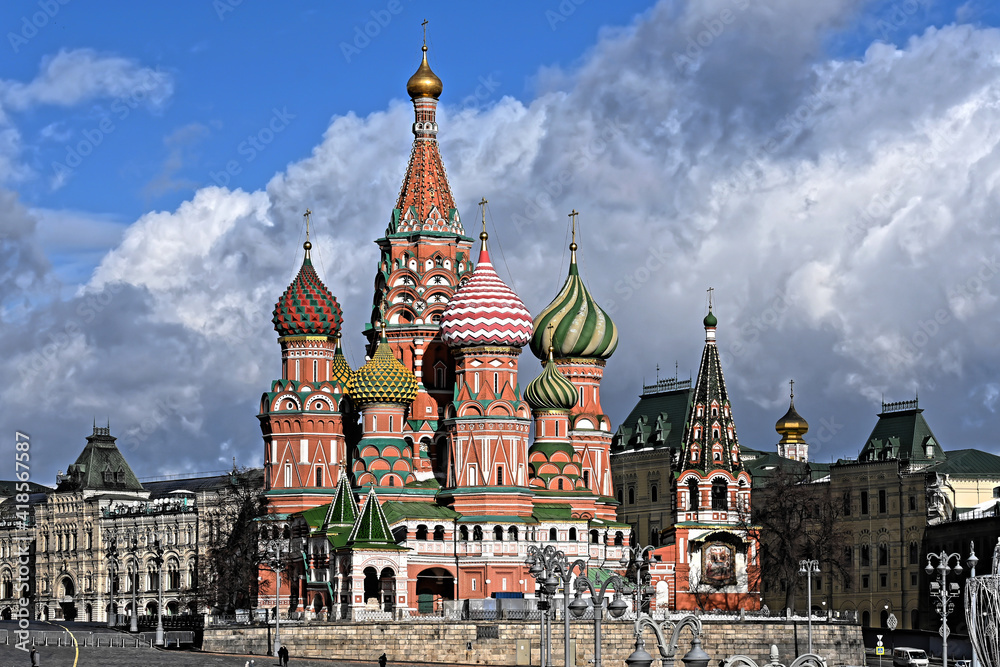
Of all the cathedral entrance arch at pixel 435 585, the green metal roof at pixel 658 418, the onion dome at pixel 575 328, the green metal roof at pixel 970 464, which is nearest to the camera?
the cathedral entrance arch at pixel 435 585

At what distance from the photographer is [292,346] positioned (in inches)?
3435

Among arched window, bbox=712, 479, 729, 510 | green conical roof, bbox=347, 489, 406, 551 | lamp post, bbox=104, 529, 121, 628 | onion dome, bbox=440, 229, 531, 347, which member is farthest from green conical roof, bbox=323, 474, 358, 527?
lamp post, bbox=104, 529, 121, 628

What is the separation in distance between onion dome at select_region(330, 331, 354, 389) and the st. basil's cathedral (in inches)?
5.1

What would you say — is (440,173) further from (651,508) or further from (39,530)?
(39,530)

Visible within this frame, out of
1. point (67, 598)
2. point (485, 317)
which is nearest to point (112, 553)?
point (67, 598)

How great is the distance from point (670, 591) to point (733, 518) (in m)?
4.83

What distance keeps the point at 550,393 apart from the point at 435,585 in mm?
Result: 12224

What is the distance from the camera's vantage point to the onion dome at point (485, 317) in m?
85.9

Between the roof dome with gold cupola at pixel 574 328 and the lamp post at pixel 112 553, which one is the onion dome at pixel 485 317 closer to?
the roof dome with gold cupola at pixel 574 328

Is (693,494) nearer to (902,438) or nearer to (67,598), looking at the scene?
(902,438)

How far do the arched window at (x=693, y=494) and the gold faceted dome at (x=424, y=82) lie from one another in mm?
23903

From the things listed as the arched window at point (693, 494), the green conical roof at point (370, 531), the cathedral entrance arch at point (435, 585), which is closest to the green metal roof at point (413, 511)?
the cathedral entrance arch at point (435, 585)

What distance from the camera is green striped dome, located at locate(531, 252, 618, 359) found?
96812mm

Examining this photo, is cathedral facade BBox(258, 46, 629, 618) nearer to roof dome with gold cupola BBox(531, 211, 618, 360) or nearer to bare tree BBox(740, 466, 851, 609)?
roof dome with gold cupola BBox(531, 211, 618, 360)
